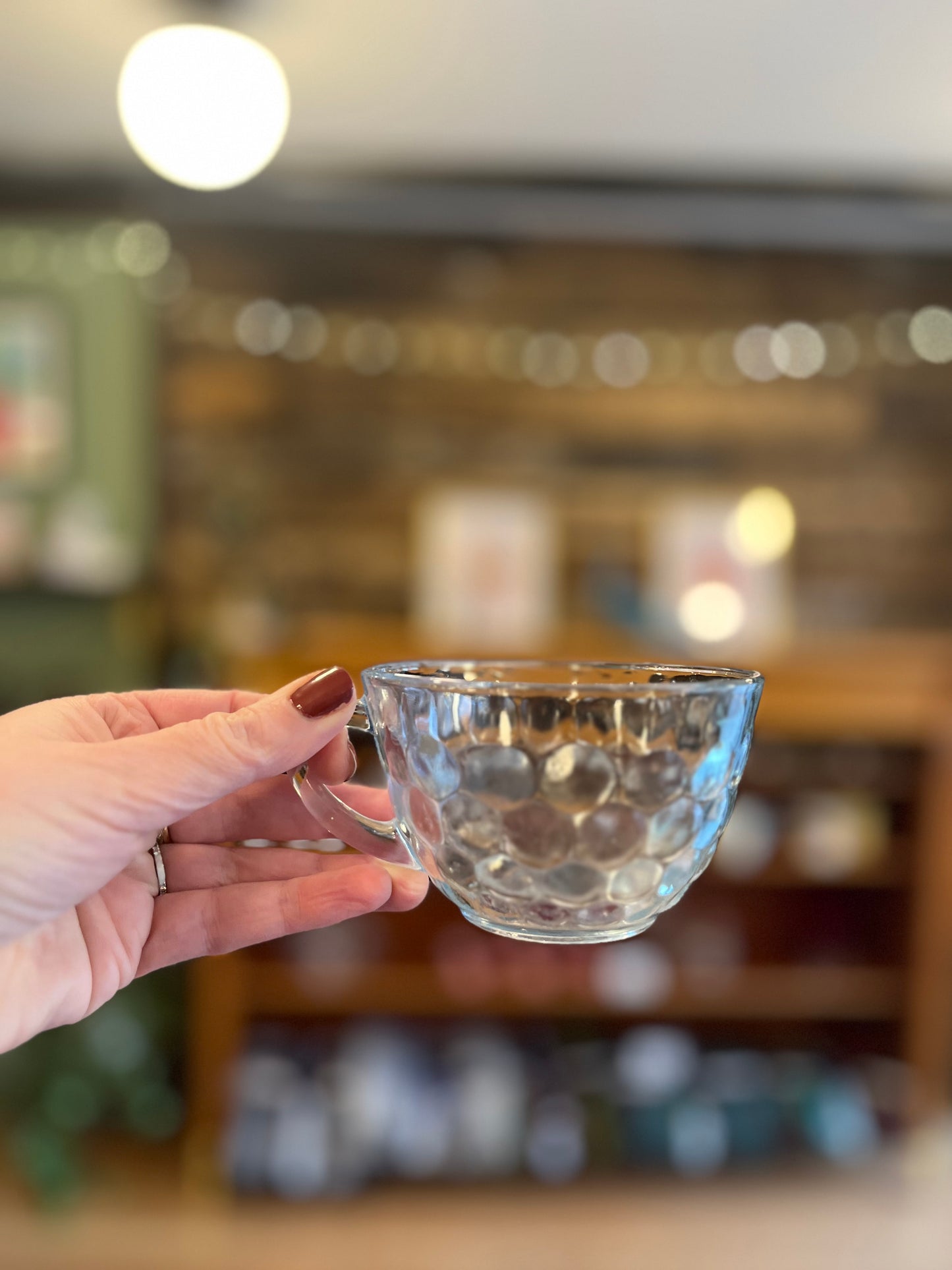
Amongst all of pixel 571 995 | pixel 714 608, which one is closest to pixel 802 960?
pixel 571 995

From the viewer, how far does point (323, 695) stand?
23.3 inches

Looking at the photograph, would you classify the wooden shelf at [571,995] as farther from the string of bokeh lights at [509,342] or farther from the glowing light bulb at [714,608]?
the string of bokeh lights at [509,342]

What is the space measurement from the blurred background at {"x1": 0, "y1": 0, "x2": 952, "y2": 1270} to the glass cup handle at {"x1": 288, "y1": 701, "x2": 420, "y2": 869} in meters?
1.53

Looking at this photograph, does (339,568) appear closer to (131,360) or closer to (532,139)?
(131,360)

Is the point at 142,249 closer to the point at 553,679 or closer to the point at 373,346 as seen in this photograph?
the point at 373,346

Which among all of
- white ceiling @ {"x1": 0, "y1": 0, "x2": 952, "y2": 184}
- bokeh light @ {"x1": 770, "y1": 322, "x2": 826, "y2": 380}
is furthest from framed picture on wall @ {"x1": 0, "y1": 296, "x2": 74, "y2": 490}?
bokeh light @ {"x1": 770, "y1": 322, "x2": 826, "y2": 380}

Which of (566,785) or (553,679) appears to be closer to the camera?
(566,785)

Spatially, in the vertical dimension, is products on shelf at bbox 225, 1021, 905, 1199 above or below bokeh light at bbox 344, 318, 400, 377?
below

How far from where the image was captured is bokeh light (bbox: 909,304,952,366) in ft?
9.99

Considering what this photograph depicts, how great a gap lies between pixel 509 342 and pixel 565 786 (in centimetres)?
260

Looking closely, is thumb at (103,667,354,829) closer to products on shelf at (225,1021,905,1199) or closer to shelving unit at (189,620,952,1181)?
shelving unit at (189,620,952,1181)

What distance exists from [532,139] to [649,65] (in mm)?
405

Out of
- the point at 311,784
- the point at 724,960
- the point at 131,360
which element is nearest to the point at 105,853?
the point at 311,784

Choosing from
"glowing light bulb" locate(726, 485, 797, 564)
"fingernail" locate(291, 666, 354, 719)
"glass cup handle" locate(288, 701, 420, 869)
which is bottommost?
"glass cup handle" locate(288, 701, 420, 869)
